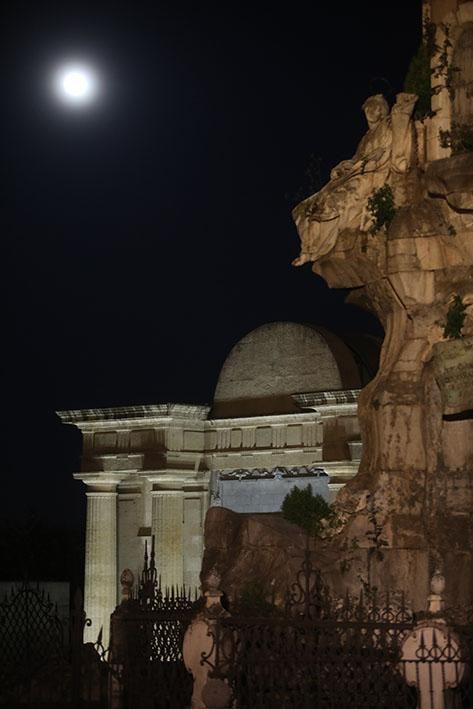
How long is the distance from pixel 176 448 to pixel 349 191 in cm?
1851

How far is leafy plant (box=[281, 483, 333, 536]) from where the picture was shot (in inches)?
768

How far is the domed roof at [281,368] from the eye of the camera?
3578 cm

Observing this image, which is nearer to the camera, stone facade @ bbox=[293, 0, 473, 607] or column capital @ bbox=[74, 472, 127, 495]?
stone facade @ bbox=[293, 0, 473, 607]

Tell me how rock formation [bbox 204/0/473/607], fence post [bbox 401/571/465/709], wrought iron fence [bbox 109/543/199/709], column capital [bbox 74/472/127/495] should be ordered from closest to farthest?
fence post [bbox 401/571/465/709] → wrought iron fence [bbox 109/543/199/709] → rock formation [bbox 204/0/473/607] → column capital [bbox 74/472/127/495]

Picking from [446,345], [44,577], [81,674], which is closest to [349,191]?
[446,345]

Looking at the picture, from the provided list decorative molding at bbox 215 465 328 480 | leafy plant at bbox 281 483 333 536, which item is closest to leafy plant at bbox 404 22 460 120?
leafy plant at bbox 281 483 333 536

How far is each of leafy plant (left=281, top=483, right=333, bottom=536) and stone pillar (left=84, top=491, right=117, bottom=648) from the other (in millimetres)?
8410

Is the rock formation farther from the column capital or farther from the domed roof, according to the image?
the column capital

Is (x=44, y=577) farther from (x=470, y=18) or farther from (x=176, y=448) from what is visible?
(x=470, y=18)

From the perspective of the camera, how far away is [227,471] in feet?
122

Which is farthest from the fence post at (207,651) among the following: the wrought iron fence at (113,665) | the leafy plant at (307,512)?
the leafy plant at (307,512)

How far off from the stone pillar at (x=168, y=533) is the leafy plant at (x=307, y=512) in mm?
6857

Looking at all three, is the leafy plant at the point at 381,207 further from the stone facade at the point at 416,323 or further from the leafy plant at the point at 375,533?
the leafy plant at the point at 375,533

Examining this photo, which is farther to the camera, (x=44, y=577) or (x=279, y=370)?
(x=44, y=577)
